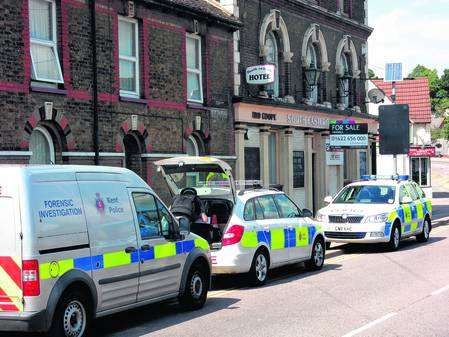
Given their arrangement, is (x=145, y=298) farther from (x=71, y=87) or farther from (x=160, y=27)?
(x=160, y=27)

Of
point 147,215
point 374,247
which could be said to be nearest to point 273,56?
point 374,247

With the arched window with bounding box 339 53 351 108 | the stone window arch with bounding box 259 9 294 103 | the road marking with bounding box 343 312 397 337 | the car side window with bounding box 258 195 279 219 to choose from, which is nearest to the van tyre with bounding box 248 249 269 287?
the car side window with bounding box 258 195 279 219

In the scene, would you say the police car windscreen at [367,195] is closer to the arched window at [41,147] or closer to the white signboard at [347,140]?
the white signboard at [347,140]

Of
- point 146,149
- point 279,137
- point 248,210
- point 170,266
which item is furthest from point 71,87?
point 279,137

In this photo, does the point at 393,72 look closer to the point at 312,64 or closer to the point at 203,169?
the point at 312,64

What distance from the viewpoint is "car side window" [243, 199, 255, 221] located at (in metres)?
11.9

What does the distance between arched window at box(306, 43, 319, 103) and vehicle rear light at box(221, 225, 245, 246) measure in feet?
52.4

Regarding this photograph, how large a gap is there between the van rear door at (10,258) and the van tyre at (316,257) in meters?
7.64

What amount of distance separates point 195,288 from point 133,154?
8427mm

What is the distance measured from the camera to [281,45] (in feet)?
83.0

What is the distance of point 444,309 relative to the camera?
9.55 m

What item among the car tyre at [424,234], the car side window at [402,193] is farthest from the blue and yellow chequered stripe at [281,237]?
the car tyre at [424,234]

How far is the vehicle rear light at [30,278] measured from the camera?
7172mm

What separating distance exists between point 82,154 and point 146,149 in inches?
92.4
